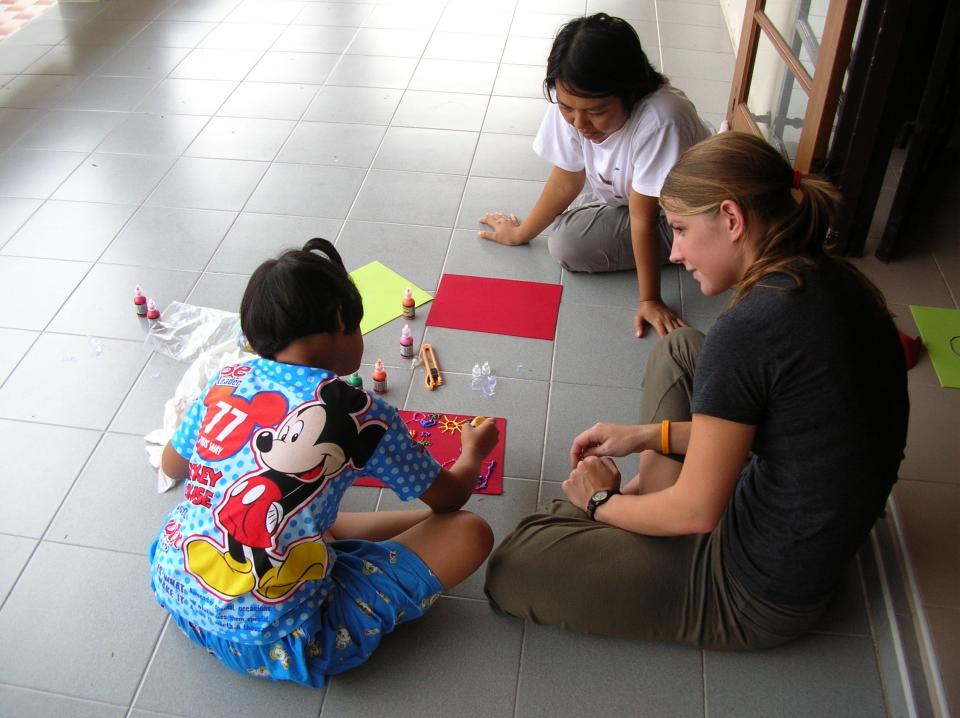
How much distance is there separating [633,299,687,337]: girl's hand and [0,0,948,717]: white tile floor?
0.22 feet

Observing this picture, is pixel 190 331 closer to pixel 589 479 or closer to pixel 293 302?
pixel 293 302

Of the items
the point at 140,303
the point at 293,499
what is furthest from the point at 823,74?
the point at 140,303

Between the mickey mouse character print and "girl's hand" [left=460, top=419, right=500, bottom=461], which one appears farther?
"girl's hand" [left=460, top=419, right=500, bottom=461]

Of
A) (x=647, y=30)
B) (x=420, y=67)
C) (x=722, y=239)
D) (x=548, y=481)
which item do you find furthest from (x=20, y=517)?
(x=647, y=30)

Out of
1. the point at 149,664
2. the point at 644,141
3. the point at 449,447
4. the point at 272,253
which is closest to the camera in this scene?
the point at 149,664

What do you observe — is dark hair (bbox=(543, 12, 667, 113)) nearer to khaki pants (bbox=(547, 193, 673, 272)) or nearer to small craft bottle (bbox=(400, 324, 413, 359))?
khaki pants (bbox=(547, 193, 673, 272))

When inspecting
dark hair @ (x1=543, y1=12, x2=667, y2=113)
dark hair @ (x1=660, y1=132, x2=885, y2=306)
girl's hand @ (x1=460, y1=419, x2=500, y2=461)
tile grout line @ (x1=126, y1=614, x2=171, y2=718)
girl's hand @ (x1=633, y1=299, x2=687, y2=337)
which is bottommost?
tile grout line @ (x1=126, y1=614, x2=171, y2=718)

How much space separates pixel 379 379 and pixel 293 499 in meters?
0.79

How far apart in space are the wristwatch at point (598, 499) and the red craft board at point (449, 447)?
349 millimetres

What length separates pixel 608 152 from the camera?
221cm

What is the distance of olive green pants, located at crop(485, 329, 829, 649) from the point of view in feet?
4.94

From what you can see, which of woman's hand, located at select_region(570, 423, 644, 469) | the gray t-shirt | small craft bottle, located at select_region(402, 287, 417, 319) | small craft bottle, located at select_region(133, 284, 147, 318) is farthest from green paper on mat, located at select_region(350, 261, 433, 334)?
the gray t-shirt

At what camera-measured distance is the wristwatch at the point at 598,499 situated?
1.56 meters

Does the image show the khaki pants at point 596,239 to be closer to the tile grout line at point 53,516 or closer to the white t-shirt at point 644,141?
the white t-shirt at point 644,141
